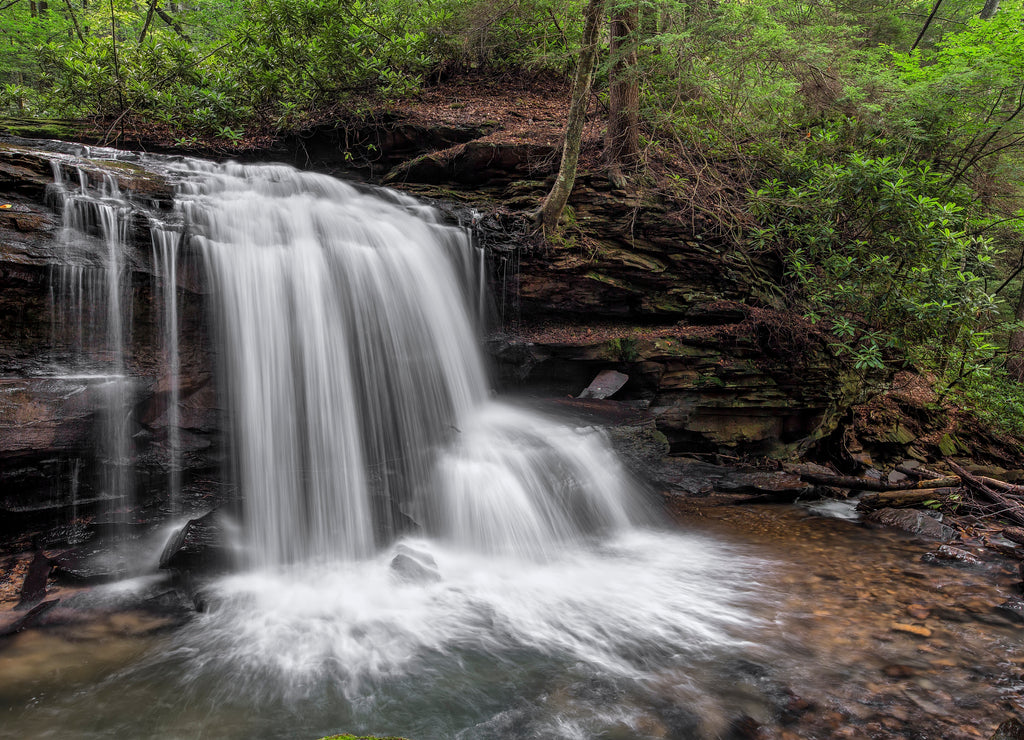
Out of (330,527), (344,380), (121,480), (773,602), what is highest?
(344,380)

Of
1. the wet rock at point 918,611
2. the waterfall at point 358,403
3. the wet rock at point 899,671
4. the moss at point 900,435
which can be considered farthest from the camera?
the moss at point 900,435

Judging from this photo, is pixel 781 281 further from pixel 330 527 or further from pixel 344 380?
pixel 330 527

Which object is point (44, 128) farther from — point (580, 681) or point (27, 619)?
point (580, 681)

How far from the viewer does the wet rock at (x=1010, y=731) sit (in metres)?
2.71

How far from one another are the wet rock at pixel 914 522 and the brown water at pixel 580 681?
1.27m

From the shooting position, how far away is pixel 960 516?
6621mm

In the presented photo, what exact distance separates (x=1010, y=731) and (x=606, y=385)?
18.2 ft

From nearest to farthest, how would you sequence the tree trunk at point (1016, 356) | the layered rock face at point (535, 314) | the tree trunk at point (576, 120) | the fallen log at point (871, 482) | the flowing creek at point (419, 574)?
the flowing creek at point (419, 574) < the layered rock face at point (535, 314) < the fallen log at point (871, 482) < the tree trunk at point (576, 120) < the tree trunk at point (1016, 356)

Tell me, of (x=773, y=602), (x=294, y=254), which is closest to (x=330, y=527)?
(x=294, y=254)

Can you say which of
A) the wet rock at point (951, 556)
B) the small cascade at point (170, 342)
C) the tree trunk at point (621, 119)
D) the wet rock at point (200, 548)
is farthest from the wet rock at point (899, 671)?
the tree trunk at point (621, 119)

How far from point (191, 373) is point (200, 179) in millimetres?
2878

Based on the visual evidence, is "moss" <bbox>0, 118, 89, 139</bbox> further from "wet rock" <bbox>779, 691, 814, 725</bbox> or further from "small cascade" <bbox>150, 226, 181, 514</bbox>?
"wet rock" <bbox>779, 691, 814, 725</bbox>

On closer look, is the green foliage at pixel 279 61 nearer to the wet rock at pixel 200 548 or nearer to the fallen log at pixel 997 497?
the wet rock at pixel 200 548

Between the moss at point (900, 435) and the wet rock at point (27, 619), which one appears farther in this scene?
the moss at point (900, 435)
